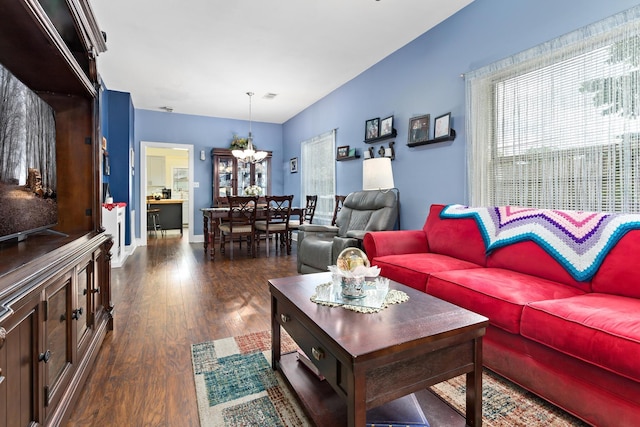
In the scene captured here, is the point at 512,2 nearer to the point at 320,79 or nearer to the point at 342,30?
the point at 342,30

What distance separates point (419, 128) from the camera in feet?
11.3

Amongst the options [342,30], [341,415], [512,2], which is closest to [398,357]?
[341,415]

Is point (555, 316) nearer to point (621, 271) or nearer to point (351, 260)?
point (621, 271)

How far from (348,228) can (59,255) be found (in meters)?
2.93

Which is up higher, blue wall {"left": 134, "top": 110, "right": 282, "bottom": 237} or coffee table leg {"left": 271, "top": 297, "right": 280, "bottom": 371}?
blue wall {"left": 134, "top": 110, "right": 282, "bottom": 237}

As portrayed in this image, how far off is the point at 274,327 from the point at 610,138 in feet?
7.43

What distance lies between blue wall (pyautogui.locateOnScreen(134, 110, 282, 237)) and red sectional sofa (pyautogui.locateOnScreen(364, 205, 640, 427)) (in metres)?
5.29

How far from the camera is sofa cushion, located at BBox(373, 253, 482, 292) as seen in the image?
2.10 meters

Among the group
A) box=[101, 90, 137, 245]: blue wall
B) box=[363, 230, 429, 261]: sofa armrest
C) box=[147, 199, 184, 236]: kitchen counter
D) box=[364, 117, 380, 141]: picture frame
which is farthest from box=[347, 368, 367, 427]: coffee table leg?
box=[147, 199, 184, 236]: kitchen counter

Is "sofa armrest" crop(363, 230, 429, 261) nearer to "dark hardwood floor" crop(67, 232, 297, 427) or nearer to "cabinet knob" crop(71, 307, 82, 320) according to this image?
"dark hardwood floor" crop(67, 232, 297, 427)

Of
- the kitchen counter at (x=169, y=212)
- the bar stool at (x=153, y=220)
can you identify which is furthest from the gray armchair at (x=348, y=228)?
the kitchen counter at (x=169, y=212)

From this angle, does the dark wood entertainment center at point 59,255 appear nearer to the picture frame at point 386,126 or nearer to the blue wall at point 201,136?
the picture frame at point 386,126

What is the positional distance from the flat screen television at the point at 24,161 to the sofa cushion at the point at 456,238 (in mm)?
2567

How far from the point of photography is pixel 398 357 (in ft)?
3.38
